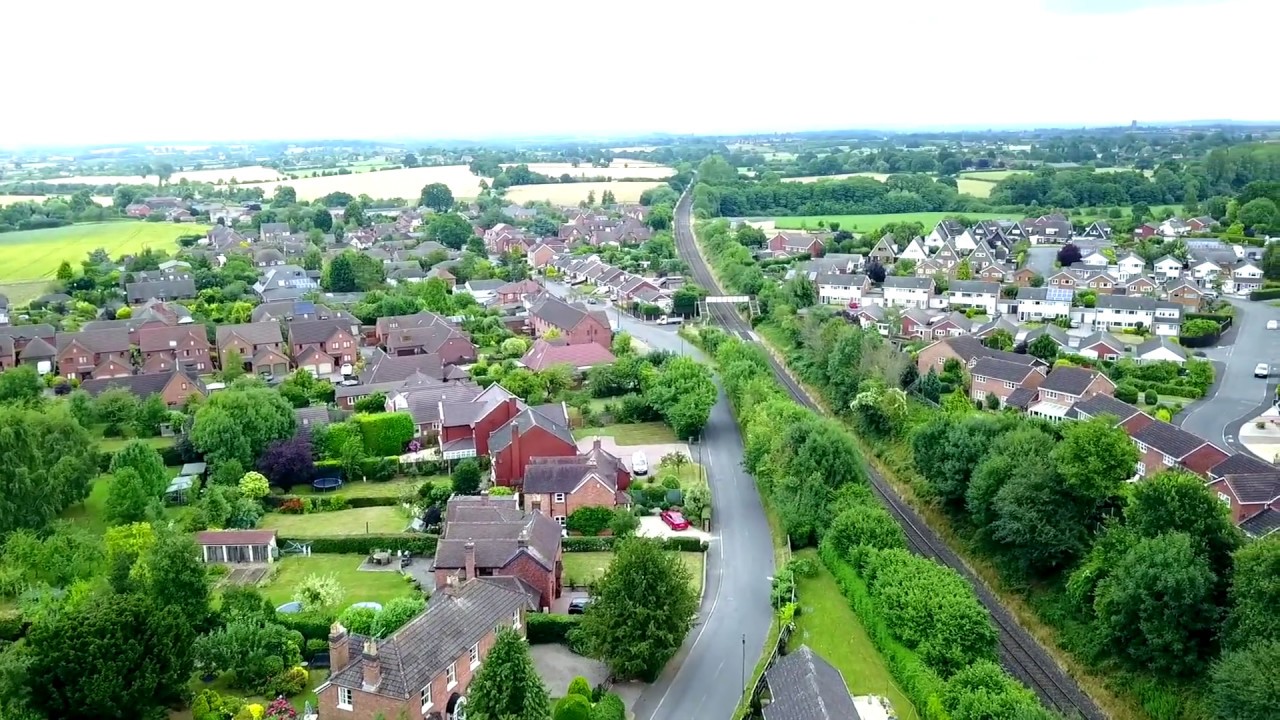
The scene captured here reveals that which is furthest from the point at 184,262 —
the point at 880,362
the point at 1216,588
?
the point at 1216,588

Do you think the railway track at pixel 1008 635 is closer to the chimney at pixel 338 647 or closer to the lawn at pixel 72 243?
the chimney at pixel 338 647

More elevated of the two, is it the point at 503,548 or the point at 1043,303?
the point at 1043,303

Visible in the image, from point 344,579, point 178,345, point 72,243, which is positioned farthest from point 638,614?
point 72,243

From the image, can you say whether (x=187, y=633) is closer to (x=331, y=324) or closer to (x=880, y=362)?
(x=880, y=362)

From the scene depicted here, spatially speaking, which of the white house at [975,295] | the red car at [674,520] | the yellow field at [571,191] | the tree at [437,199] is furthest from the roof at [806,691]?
the yellow field at [571,191]

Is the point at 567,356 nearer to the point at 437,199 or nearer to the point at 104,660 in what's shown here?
the point at 104,660

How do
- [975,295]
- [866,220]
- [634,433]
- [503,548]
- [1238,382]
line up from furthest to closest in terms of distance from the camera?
[866,220] < [975,295] < [1238,382] < [634,433] < [503,548]
